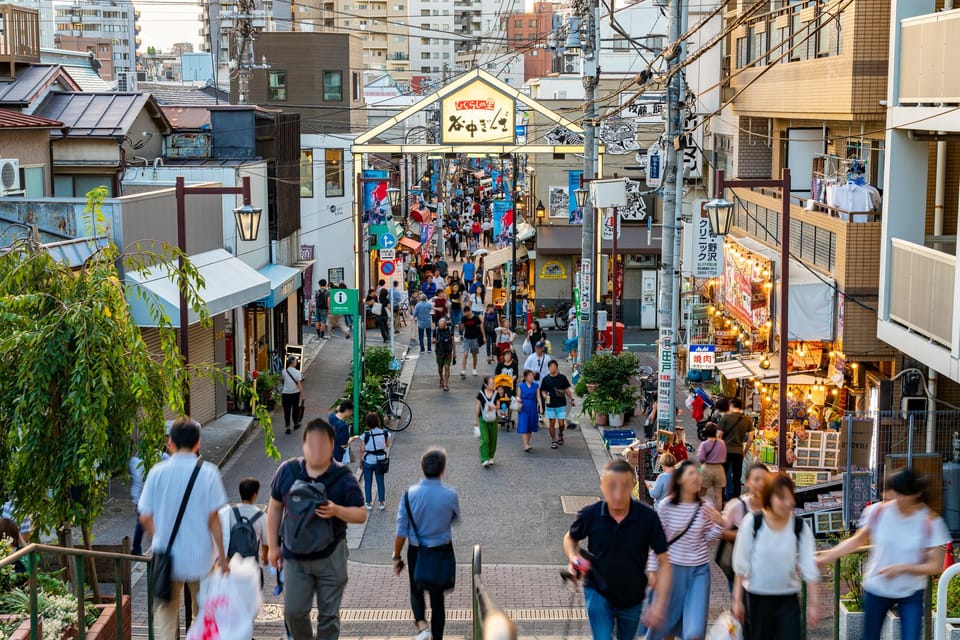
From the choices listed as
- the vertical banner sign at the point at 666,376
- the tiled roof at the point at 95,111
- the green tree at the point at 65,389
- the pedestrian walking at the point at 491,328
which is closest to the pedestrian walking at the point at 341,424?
the vertical banner sign at the point at 666,376

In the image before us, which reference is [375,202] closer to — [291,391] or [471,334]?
[471,334]

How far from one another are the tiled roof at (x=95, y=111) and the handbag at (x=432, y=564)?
57.4ft

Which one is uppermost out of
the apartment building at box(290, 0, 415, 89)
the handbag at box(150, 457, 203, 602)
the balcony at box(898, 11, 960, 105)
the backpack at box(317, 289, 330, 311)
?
the apartment building at box(290, 0, 415, 89)

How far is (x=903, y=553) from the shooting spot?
7340 mm

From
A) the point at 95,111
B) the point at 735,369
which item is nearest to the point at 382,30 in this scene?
the point at 95,111

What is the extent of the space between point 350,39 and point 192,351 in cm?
2985

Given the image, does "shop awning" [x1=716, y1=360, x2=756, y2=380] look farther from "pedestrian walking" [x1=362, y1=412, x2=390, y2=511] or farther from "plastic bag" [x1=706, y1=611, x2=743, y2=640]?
"plastic bag" [x1=706, y1=611, x2=743, y2=640]

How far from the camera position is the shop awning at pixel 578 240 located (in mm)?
38656

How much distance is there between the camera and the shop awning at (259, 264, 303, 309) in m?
27.3

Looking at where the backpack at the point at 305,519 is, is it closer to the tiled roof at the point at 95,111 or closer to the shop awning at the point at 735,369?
the shop awning at the point at 735,369

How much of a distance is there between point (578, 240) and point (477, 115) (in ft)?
38.3

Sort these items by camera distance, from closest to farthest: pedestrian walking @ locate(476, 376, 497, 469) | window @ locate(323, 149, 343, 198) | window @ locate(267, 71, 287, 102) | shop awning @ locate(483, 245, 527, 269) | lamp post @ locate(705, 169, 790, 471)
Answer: lamp post @ locate(705, 169, 790, 471) → pedestrian walking @ locate(476, 376, 497, 469) → shop awning @ locate(483, 245, 527, 269) → window @ locate(323, 149, 343, 198) → window @ locate(267, 71, 287, 102)

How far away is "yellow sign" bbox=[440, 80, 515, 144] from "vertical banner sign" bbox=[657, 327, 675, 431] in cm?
1199

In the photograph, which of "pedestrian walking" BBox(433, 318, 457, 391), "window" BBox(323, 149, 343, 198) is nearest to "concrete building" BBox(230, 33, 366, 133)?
"window" BBox(323, 149, 343, 198)
